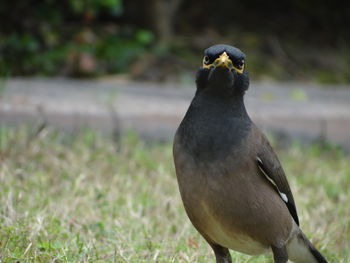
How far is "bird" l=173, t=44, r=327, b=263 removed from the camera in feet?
11.3

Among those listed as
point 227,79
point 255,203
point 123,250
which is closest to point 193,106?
point 227,79

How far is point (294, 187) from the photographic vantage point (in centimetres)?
545

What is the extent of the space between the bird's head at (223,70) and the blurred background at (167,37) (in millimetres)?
5278

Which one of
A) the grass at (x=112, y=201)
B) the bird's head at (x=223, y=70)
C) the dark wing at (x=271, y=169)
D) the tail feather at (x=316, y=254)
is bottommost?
the grass at (x=112, y=201)

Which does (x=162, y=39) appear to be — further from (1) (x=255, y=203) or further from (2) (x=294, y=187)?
(1) (x=255, y=203)

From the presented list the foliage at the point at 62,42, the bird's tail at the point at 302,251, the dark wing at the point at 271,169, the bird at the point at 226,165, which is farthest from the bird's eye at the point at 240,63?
the foliage at the point at 62,42

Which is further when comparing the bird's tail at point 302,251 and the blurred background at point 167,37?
the blurred background at point 167,37

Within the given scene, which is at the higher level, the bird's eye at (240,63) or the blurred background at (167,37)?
the bird's eye at (240,63)

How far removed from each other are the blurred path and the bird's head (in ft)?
9.31

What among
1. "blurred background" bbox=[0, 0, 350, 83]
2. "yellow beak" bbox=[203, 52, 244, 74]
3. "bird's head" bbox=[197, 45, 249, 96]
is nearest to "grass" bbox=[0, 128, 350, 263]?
"bird's head" bbox=[197, 45, 249, 96]

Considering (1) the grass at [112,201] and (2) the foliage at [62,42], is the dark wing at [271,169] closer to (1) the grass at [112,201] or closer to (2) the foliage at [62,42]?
(1) the grass at [112,201]

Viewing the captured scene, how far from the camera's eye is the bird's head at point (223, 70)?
11.2 ft

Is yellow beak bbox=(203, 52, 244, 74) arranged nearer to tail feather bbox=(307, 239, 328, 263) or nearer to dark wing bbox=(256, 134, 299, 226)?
dark wing bbox=(256, 134, 299, 226)

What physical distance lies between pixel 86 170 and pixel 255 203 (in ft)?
7.15
